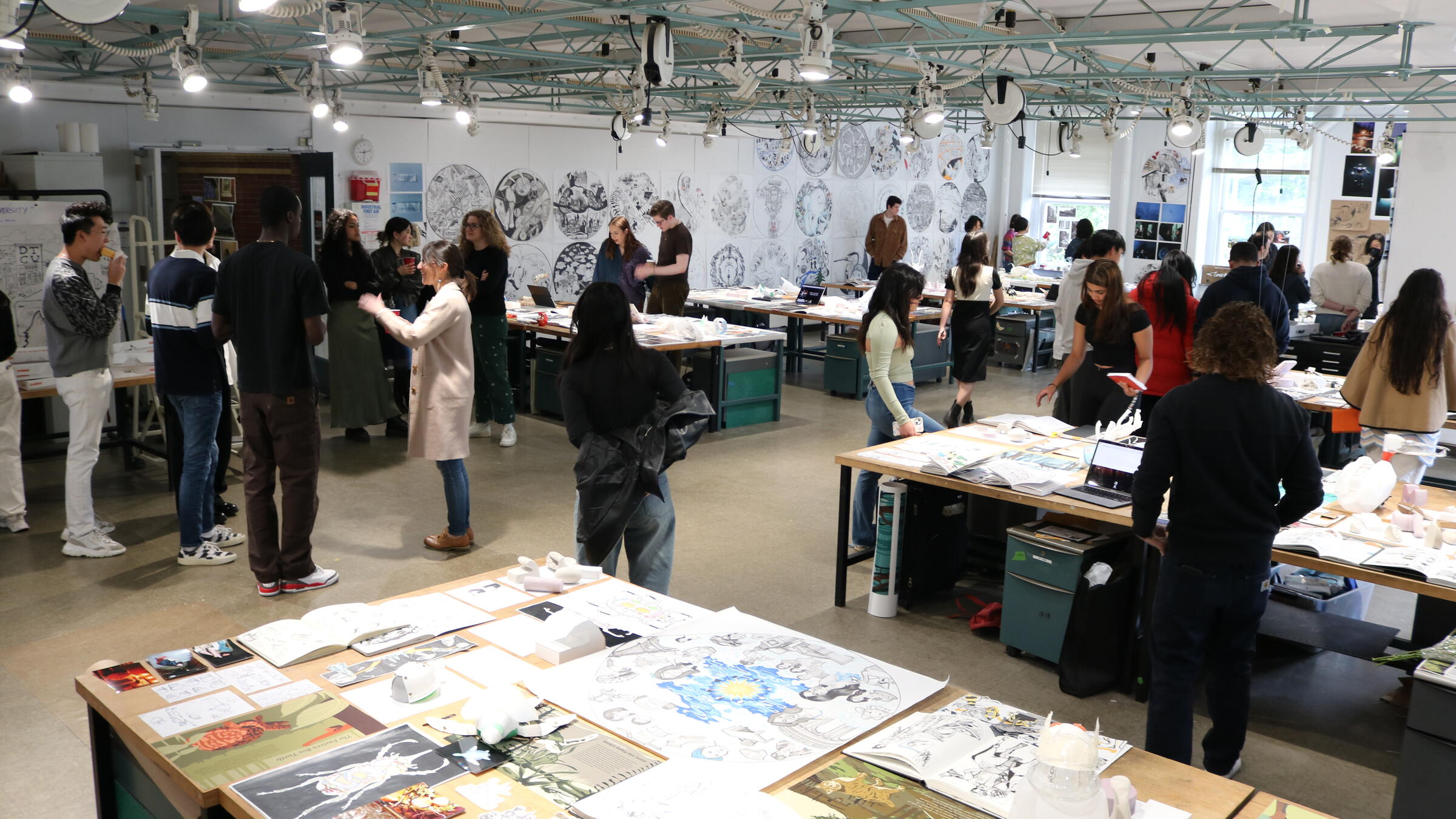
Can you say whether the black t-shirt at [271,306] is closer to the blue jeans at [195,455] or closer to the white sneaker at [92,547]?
the blue jeans at [195,455]

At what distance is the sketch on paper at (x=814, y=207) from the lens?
51.7 ft

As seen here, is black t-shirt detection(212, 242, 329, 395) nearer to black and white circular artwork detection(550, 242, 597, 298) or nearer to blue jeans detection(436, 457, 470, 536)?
blue jeans detection(436, 457, 470, 536)

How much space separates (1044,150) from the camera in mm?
17797

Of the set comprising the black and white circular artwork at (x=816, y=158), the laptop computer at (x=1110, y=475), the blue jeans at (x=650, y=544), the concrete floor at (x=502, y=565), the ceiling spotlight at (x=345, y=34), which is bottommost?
the concrete floor at (x=502, y=565)

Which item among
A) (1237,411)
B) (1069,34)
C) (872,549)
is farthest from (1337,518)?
(1069,34)

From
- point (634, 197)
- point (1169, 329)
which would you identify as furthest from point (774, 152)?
point (1169, 329)

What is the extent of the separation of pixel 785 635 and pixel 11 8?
2792 mm

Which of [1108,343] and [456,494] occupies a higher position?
[1108,343]

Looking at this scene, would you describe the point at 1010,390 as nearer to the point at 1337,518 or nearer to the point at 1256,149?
the point at 1256,149

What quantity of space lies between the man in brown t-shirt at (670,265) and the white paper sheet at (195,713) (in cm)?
704

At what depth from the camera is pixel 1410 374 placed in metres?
5.29

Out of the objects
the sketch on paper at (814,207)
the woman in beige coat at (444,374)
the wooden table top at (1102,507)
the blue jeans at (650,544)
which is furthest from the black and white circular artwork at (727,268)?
the blue jeans at (650,544)

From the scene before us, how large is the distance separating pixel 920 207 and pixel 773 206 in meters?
3.05

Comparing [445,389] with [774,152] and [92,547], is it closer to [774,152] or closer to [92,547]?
[92,547]
